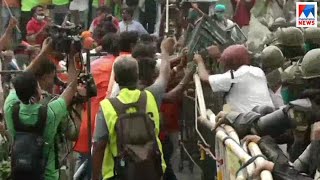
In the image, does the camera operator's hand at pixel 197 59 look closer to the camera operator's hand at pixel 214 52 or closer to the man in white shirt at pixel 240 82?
the camera operator's hand at pixel 214 52

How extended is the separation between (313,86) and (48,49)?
10.5 ft

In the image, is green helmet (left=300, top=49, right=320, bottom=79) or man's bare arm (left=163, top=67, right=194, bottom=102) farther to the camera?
man's bare arm (left=163, top=67, right=194, bottom=102)

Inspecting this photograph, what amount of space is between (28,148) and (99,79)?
2.62 m

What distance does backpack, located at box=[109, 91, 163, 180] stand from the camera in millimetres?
7578

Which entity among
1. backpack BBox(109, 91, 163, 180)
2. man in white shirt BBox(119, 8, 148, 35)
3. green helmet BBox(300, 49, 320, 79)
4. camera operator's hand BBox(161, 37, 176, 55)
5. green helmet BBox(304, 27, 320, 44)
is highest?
green helmet BBox(300, 49, 320, 79)

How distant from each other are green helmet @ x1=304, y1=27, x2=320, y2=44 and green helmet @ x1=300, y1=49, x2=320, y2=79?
14.2ft

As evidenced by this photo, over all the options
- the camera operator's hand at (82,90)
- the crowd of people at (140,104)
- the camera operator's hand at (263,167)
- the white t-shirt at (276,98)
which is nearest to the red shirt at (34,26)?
the crowd of people at (140,104)

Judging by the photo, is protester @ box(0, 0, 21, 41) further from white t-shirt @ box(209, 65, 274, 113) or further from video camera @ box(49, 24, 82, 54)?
video camera @ box(49, 24, 82, 54)

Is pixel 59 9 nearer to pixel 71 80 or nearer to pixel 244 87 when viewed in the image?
pixel 244 87

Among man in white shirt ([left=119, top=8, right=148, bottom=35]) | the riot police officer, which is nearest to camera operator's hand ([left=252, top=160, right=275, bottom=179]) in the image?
the riot police officer

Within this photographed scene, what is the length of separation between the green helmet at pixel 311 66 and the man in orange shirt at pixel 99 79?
3.66 m

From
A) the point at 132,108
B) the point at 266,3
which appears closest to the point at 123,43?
the point at 132,108

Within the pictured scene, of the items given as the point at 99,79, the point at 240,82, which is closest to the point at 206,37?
the point at 99,79

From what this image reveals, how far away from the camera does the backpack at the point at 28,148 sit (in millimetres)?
7410
